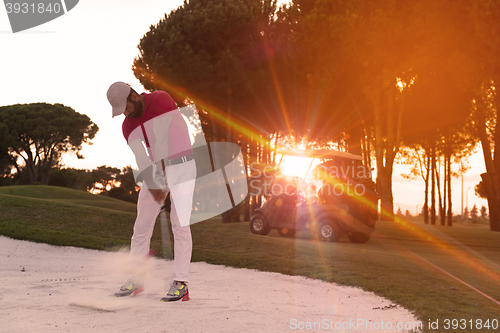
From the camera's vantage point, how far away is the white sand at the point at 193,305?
351cm

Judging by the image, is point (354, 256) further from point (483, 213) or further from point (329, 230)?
point (483, 213)

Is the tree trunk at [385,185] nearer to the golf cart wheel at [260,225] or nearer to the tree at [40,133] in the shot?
the golf cart wheel at [260,225]

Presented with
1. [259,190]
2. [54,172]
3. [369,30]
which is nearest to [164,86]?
[259,190]

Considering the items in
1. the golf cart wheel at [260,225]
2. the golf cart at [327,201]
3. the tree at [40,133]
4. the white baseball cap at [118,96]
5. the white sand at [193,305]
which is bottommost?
the white sand at [193,305]

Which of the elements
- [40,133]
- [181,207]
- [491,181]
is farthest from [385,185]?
[40,133]

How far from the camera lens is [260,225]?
45.5 feet

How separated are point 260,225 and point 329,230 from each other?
99.7 inches

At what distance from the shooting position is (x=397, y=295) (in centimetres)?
489

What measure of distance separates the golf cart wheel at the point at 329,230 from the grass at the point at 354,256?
→ 1.09 meters

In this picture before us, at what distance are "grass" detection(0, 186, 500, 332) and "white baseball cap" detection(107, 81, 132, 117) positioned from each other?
3572 mm

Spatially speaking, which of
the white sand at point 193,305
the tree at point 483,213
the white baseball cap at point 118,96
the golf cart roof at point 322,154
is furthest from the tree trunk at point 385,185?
the tree at point 483,213

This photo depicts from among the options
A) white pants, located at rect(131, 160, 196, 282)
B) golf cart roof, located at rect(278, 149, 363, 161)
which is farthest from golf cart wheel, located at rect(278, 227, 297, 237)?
white pants, located at rect(131, 160, 196, 282)

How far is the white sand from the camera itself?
11.5 feet

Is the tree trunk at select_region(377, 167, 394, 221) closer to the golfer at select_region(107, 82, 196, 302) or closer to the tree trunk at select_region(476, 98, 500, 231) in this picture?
the tree trunk at select_region(476, 98, 500, 231)
